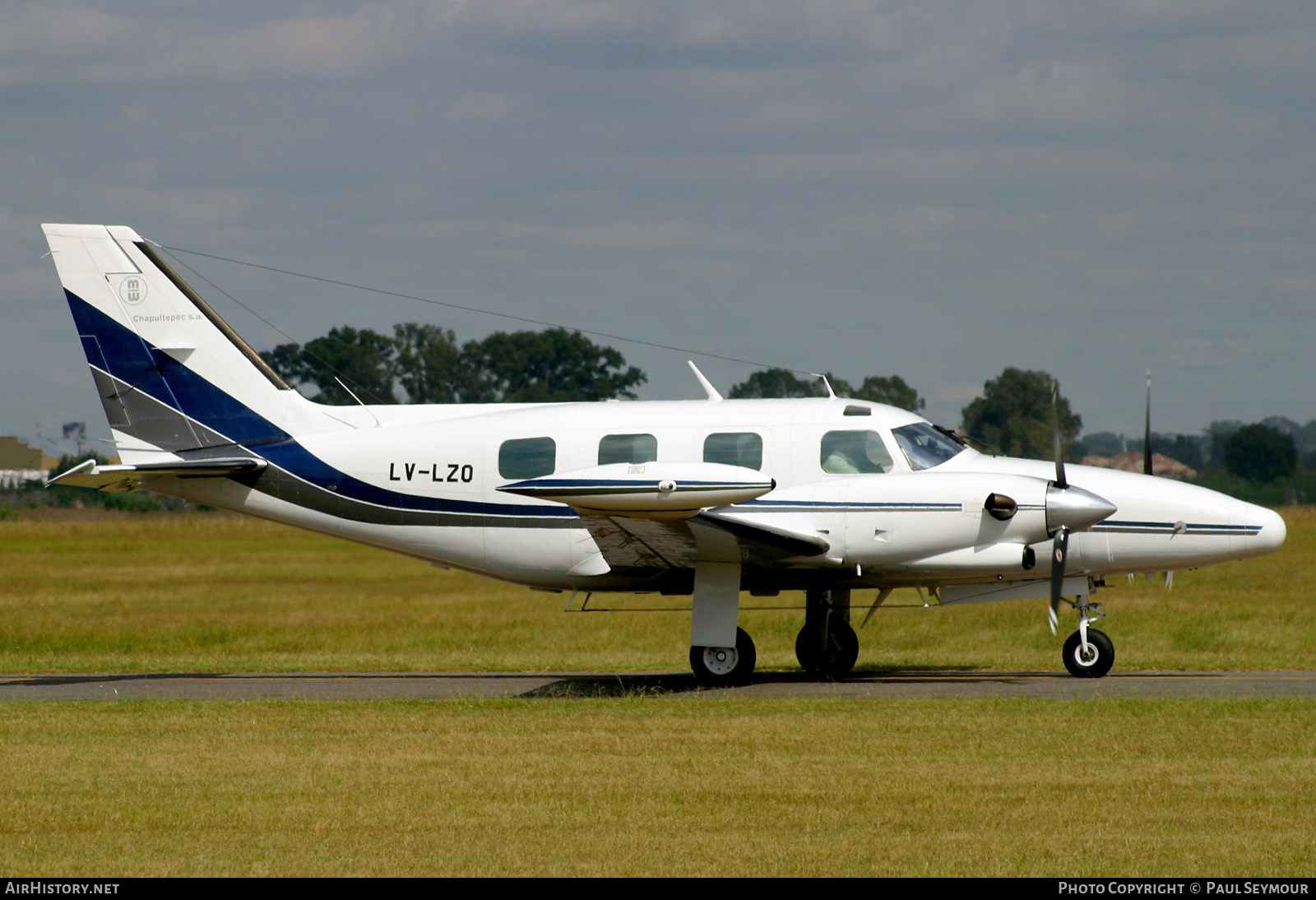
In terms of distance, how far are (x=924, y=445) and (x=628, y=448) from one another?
3144mm

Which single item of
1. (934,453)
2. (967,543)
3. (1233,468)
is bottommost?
(967,543)

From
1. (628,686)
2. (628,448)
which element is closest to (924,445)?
(628,448)

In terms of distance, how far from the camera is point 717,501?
12688mm

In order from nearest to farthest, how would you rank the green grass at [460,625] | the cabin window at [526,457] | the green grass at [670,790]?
the green grass at [670,790] → the cabin window at [526,457] → the green grass at [460,625]

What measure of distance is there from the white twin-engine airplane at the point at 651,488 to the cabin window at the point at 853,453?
0.8 inches

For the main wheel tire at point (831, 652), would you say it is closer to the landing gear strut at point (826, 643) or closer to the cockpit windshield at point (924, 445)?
the landing gear strut at point (826, 643)

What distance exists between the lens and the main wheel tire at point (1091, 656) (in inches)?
585

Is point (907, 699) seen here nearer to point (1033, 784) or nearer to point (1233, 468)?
point (1033, 784)

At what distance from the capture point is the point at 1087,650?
14.9 meters

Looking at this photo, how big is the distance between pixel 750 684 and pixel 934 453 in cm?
316

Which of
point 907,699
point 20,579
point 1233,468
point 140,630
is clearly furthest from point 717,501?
point 1233,468

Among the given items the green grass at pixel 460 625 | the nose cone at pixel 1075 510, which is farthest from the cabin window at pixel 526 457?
the nose cone at pixel 1075 510

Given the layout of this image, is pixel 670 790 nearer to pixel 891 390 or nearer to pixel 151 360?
pixel 151 360

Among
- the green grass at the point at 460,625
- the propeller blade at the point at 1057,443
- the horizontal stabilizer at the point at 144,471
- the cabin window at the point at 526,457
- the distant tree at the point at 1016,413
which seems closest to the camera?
the propeller blade at the point at 1057,443
